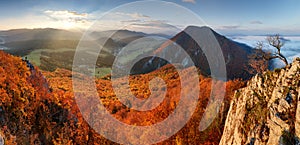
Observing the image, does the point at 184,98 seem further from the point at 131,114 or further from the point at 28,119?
the point at 28,119

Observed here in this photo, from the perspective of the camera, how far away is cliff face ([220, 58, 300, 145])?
46.9 ft

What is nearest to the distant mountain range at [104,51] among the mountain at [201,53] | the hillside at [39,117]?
the mountain at [201,53]

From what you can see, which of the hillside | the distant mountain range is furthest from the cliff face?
the distant mountain range

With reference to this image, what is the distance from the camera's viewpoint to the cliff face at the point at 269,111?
1428 centimetres

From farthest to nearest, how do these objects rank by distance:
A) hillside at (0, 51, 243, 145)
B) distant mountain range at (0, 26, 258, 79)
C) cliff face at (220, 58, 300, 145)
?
distant mountain range at (0, 26, 258, 79) → hillside at (0, 51, 243, 145) → cliff face at (220, 58, 300, 145)

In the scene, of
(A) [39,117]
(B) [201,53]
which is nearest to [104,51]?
(B) [201,53]

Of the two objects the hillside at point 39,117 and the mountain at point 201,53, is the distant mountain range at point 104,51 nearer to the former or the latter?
the mountain at point 201,53

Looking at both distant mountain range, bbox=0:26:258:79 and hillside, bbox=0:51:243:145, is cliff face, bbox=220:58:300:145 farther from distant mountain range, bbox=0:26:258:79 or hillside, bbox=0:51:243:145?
distant mountain range, bbox=0:26:258:79

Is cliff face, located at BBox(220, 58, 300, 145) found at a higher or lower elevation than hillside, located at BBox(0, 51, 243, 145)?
higher

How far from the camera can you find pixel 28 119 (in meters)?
32.5

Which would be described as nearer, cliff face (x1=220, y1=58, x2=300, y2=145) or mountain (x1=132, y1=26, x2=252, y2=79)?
cliff face (x1=220, y1=58, x2=300, y2=145)

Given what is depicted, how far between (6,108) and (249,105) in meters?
28.0

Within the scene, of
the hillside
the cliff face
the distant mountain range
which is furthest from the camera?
the distant mountain range

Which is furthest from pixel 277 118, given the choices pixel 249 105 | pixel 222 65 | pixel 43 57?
pixel 43 57
